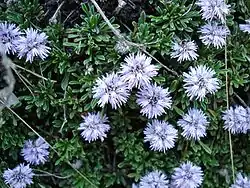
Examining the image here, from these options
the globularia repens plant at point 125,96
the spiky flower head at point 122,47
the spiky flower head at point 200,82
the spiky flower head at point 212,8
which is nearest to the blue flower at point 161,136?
the globularia repens plant at point 125,96

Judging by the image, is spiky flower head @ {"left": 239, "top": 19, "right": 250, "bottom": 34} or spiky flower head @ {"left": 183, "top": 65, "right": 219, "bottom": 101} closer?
spiky flower head @ {"left": 183, "top": 65, "right": 219, "bottom": 101}

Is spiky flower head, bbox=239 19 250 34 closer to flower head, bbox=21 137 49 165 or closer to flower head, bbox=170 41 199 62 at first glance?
flower head, bbox=170 41 199 62

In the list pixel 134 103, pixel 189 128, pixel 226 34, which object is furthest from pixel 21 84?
pixel 226 34

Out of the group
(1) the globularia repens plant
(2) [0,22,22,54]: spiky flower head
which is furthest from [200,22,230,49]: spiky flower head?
(2) [0,22,22,54]: spiky flower head

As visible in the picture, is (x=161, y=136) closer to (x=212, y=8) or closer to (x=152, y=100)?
(x=152, y=100)

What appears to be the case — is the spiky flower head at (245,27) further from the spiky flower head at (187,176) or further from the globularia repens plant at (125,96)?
the spiky flower head at (187,176)

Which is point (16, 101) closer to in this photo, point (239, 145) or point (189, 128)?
point (189, 128)
